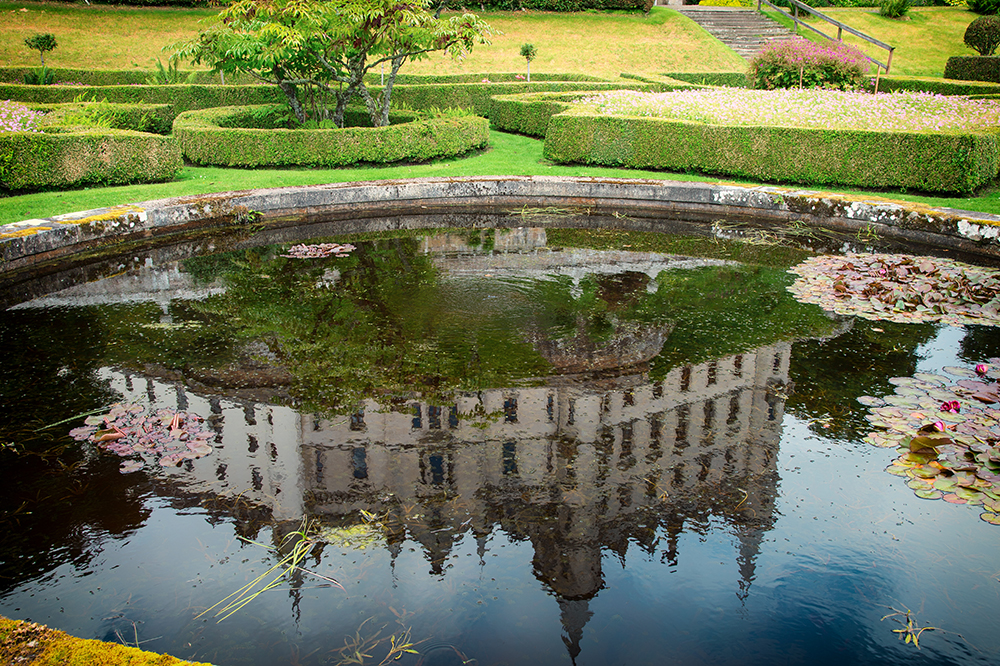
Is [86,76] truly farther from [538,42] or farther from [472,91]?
[538,42]

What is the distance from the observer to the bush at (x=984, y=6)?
1389 inches

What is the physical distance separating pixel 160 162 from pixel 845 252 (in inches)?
416

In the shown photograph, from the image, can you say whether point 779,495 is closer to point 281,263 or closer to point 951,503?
point 951,503

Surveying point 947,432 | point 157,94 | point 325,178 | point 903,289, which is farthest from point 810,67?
point 157,94

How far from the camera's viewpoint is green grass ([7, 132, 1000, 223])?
948 cm

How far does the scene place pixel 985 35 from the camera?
3047 centimetres

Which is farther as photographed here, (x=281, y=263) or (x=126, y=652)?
(x=281, y=263)

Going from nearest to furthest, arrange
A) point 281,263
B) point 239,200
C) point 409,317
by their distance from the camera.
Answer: point 409,317 < point 281,263 < point 239,200

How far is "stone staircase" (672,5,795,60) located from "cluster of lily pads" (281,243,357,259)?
102 feet

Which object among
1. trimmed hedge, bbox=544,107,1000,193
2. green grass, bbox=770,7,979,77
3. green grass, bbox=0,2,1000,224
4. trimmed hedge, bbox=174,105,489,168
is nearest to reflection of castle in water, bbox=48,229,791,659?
trimmed hedge, bbox=544,107,1000,193

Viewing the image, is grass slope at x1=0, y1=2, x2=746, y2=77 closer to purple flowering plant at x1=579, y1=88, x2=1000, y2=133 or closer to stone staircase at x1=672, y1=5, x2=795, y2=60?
stone staircase at x1=672, y1=5, x2=795, y2=60

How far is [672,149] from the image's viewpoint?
12.3 metres

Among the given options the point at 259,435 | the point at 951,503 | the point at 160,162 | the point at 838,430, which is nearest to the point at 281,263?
the point at 259,435

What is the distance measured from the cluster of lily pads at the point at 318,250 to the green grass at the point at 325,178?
2.99m
